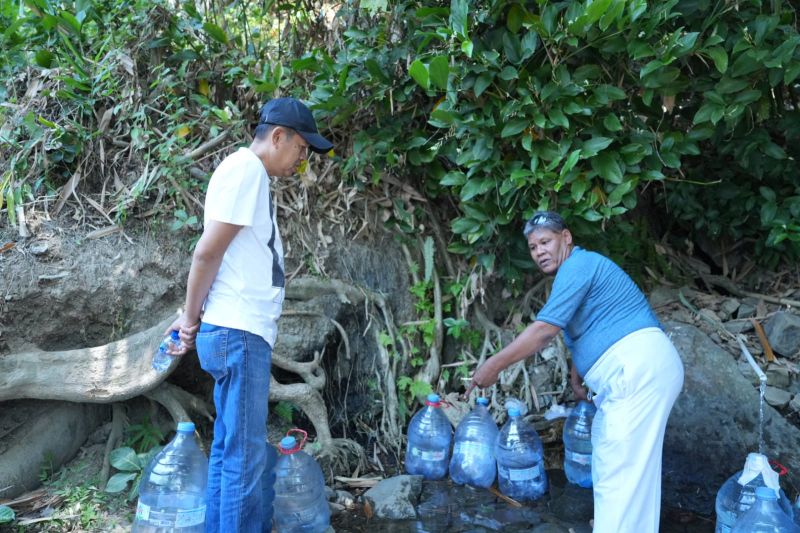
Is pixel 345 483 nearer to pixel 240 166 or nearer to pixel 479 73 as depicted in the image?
pixel 240 166

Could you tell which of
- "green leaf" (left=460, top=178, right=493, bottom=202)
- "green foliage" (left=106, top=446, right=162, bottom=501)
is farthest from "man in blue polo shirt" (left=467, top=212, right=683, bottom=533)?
"green foliage" (left=106, top=446, right=162, bottom=501)

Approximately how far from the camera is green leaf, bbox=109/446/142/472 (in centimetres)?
380

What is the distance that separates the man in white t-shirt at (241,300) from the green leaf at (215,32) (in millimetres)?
2308

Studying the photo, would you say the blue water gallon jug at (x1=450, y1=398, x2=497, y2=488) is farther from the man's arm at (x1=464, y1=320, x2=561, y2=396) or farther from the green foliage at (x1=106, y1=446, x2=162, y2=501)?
the green foliage at (x1=106, y1=446, x2=162, y2=501)

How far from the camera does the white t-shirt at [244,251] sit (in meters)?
2.65

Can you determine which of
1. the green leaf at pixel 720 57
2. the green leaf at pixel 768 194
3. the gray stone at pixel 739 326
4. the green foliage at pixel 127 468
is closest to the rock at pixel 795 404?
the gray stone at pixel 739 326

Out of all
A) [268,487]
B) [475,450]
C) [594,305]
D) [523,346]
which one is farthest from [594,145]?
[268,487]

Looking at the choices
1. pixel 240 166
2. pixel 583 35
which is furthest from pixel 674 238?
pixel 240 166

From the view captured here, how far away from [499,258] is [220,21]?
9.75ft

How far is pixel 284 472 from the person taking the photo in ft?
12.0

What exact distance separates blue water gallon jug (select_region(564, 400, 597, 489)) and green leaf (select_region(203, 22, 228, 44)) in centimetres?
376

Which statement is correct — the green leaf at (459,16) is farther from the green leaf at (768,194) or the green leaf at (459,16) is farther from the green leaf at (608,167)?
the green leaf at (768,194)

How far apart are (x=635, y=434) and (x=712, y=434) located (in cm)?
144

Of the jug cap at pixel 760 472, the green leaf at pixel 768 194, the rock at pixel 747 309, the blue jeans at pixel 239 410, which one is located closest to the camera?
the blue jeans at pixel 239 410
